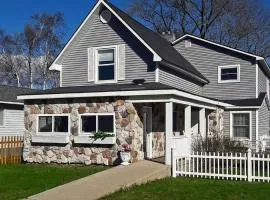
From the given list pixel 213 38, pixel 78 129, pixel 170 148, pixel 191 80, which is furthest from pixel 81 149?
pixel 213 38

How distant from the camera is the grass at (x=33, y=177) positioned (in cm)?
1248

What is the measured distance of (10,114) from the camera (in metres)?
29.5

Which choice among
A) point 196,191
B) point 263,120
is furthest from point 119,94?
point 263,120

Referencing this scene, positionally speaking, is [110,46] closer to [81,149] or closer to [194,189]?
[81,149]

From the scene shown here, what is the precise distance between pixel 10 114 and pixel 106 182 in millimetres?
17715

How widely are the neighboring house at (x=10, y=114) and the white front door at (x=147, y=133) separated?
1169cm

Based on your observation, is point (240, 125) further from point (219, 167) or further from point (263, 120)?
point (219, 167)

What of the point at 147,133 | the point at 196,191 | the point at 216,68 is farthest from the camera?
the point at 216,68

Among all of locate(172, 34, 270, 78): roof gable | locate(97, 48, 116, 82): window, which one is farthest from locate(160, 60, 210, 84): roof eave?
locate(97, 48, 116, 82): window

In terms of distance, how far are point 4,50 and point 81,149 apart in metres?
42.7

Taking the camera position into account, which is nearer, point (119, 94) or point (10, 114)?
point (119, 94)

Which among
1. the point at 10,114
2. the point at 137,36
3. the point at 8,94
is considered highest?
the point at 137,36

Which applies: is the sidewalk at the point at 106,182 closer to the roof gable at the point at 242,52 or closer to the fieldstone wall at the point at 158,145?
the fieldstone wall at the point at 158,145

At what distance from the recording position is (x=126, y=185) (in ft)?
42.7
